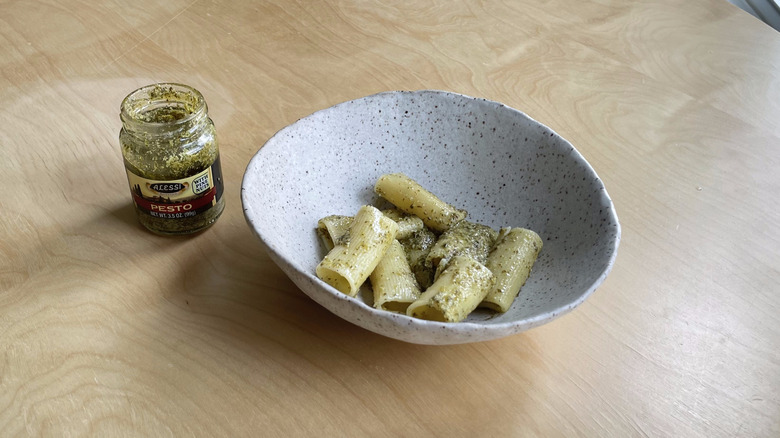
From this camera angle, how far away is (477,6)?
167 cm

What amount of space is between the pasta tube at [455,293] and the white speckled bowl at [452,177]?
0.17 ft

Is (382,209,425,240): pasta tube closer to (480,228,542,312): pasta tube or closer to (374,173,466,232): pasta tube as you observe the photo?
(374,173,466,232): pasta tube

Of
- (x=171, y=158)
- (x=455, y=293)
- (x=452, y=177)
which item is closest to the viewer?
(x=455, y=293)

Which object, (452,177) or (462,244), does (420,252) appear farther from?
(452,177)

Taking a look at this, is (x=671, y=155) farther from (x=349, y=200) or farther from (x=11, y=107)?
(x=11, y=107)

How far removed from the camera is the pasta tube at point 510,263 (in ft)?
3.00

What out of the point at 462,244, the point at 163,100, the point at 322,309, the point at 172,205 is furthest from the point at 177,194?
the point at 462,244

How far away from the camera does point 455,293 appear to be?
851 millimetres

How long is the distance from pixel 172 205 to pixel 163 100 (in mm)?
167

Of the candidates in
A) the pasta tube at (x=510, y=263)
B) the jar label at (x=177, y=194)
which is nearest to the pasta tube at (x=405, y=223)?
the pasta tube at (x=510, y=263)

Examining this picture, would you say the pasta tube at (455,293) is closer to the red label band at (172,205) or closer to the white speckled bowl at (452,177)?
the white speckled bowl at (452,177)

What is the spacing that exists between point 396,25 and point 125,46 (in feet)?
1.87

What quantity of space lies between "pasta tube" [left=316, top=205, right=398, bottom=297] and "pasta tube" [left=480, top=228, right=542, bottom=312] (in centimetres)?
15

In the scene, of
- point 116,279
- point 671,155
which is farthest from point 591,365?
point 116,279
